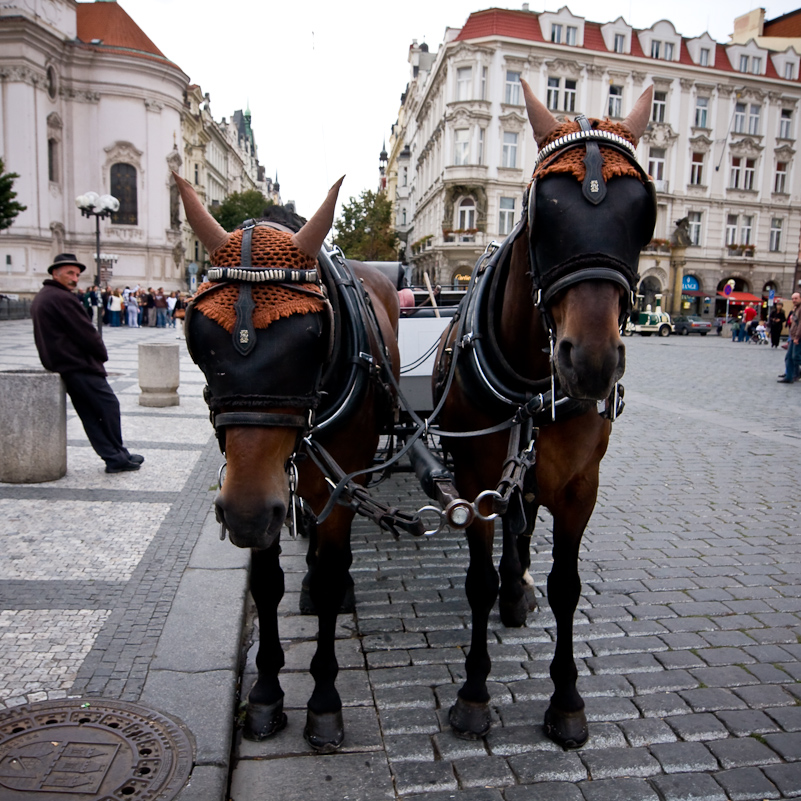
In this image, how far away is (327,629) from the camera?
2.90m

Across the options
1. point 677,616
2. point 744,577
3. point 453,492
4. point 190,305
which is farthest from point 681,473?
point 190,305

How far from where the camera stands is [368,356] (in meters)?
2.82

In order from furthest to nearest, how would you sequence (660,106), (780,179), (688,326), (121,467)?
(780,179) < (660,106) < (688,326) < (121,467)

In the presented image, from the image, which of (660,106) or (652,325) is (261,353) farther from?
(660,106)

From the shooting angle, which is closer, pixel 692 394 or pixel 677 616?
pixel 677 616

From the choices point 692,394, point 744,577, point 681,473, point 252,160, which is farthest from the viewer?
point 252,160

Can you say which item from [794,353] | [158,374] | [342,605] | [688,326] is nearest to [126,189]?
[688,326]

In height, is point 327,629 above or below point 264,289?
below

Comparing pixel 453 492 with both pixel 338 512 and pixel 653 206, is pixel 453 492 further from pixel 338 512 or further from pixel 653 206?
pixel 653 206

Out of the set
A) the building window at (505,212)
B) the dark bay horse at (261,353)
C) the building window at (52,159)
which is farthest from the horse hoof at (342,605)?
the building window at (52,159)

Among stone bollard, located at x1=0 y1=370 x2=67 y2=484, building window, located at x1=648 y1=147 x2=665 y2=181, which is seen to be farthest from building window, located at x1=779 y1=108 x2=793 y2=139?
stone bollard, located at x1=0 y1=370 x2=67 y2=484

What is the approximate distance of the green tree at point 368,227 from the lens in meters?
42.4

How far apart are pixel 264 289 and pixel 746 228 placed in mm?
53102

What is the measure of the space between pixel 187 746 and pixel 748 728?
240 cm
